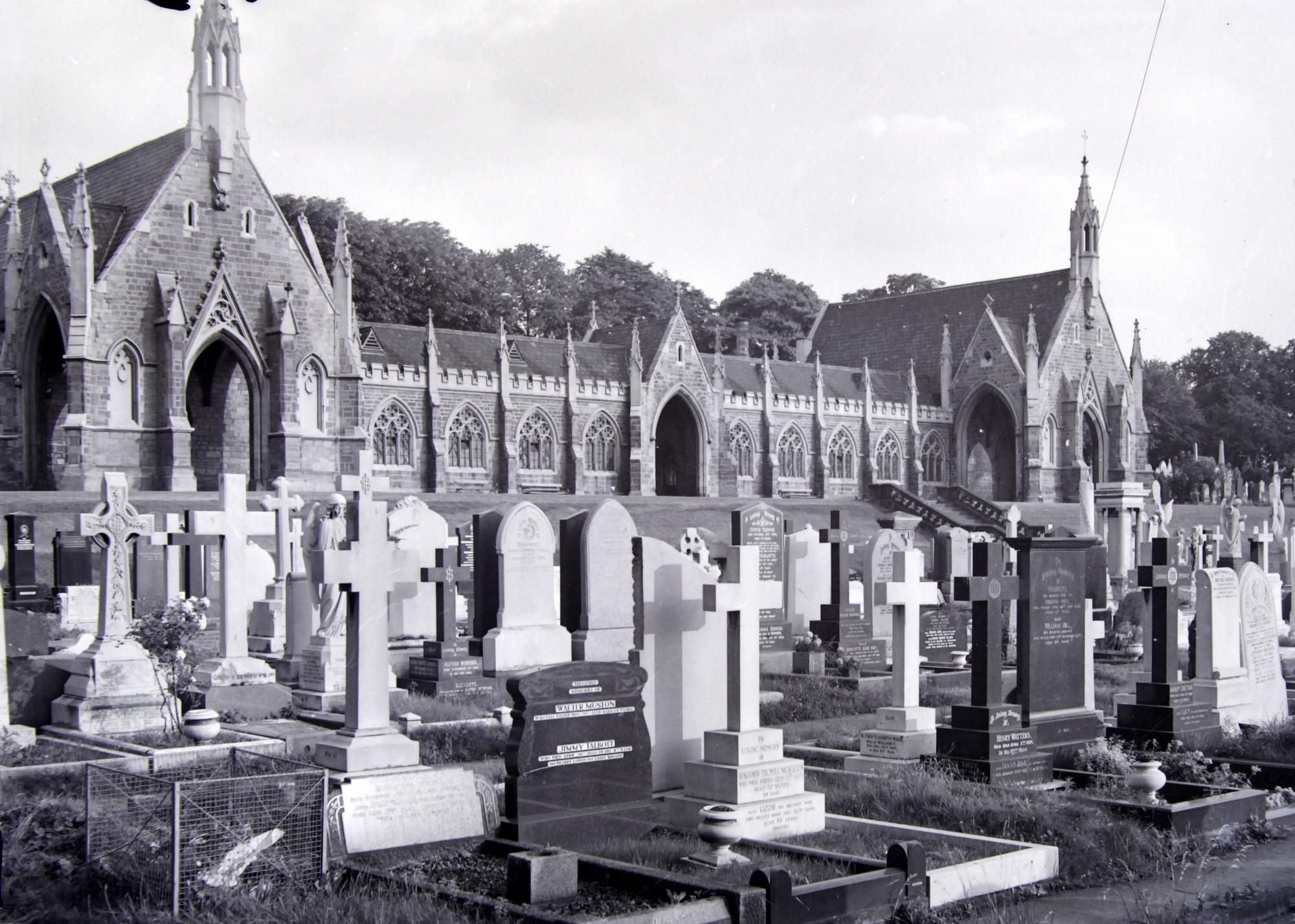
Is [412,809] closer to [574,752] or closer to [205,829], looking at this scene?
[574,752]

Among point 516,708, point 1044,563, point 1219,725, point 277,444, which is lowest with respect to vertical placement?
point 1219,725

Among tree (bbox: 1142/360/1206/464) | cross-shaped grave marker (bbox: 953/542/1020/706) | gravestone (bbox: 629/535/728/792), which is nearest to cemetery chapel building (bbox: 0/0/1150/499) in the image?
tree (bbox: 1142/360/1206/464)

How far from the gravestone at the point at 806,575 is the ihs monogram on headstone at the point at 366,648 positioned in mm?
13229

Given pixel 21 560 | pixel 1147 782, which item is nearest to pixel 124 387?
pixel 21 560

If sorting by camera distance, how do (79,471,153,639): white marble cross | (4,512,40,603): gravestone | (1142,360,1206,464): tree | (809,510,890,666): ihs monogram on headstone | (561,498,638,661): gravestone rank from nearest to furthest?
(79,471,153,639): white marble cross < (561,498,638,661): gravestone < (809,510,890,666): ihs monogram on headstone < (4,512,40,603): gravestone < (1142,360,1206,464): tree

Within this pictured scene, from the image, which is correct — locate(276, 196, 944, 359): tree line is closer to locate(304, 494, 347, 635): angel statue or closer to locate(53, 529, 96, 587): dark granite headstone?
locate(53, 529, 96, 587): dark granite headstone

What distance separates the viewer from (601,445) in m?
48.3

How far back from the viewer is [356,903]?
7383 millimetres

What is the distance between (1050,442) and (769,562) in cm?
4066

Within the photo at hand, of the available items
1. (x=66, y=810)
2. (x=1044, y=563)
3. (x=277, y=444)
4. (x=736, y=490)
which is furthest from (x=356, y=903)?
(x=736, y=490)

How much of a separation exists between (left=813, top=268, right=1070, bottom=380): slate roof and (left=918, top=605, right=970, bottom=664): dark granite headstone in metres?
40.4

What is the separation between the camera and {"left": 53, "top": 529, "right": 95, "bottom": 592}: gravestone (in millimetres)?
25719

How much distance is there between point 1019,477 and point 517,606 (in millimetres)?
45010

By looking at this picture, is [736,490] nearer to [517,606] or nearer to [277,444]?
[277,444]
